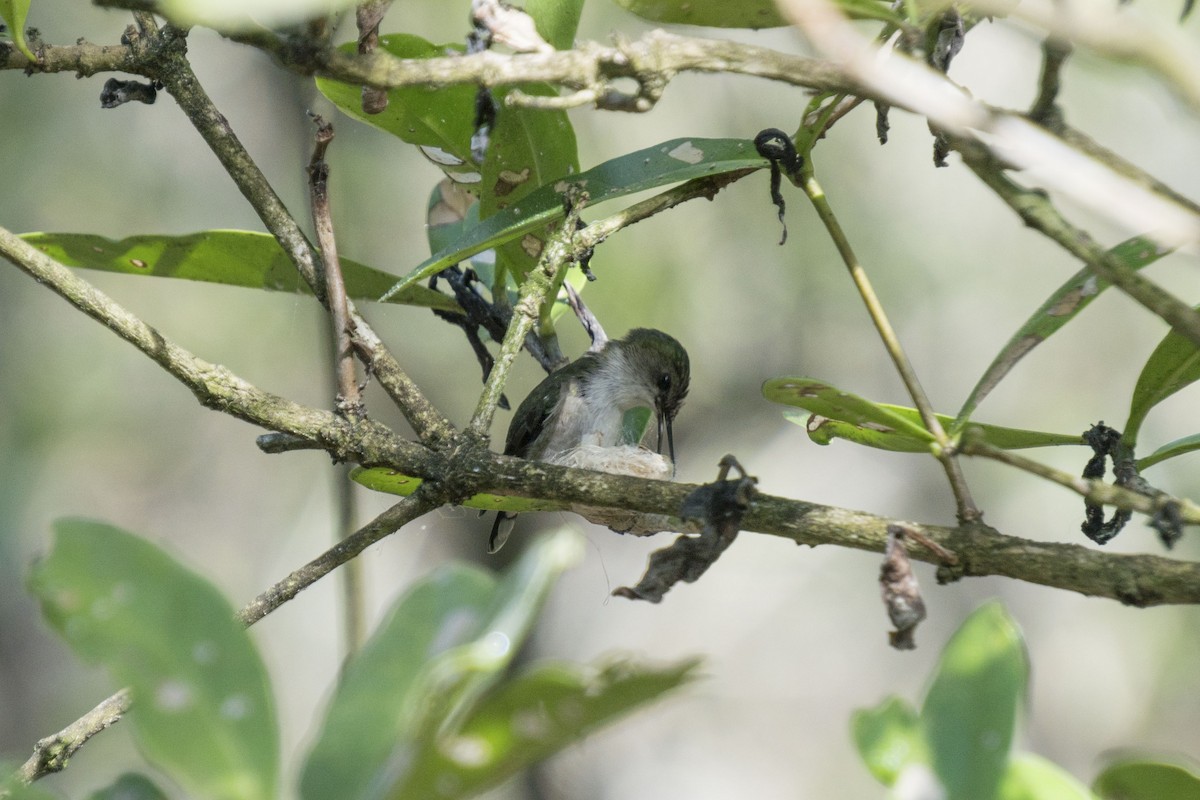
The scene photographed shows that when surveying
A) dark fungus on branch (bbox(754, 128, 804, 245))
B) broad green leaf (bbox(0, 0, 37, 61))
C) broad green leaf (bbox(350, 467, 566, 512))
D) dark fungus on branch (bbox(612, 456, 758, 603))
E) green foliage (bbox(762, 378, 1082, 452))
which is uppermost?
dark fungus on branch (bbox(754, 128, 804, 245))

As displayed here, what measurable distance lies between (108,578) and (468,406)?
4.98 meters

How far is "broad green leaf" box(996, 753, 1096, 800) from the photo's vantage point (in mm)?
701

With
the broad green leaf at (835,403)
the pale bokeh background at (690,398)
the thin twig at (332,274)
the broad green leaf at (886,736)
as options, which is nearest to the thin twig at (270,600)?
the thin twig at (332,274)

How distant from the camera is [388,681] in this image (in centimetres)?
64

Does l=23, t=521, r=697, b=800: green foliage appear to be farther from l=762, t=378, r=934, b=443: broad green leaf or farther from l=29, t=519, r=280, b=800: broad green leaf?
l=762, t=378, r=934, b=443: broad green leaf

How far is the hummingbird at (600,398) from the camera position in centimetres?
374

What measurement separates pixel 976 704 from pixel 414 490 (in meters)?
0.87

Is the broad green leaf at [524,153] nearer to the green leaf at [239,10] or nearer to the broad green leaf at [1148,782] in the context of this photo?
the green leaf at [239,10]

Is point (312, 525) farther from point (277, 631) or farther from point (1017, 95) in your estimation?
point (1017, 95)

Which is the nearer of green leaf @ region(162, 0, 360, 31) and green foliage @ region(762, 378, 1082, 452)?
green leaf @ region(162, 0, 360, 31)

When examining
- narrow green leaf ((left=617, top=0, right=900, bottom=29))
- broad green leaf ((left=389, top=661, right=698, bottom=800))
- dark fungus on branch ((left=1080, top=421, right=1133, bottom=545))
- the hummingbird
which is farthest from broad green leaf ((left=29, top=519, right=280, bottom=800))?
the hummingbird

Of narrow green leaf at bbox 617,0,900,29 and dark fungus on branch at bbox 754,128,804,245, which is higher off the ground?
dark fungus on branch at bbox 754,128,804,245

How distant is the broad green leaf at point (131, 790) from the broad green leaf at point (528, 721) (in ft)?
0.66

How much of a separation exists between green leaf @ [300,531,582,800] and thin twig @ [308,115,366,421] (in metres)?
0.68
